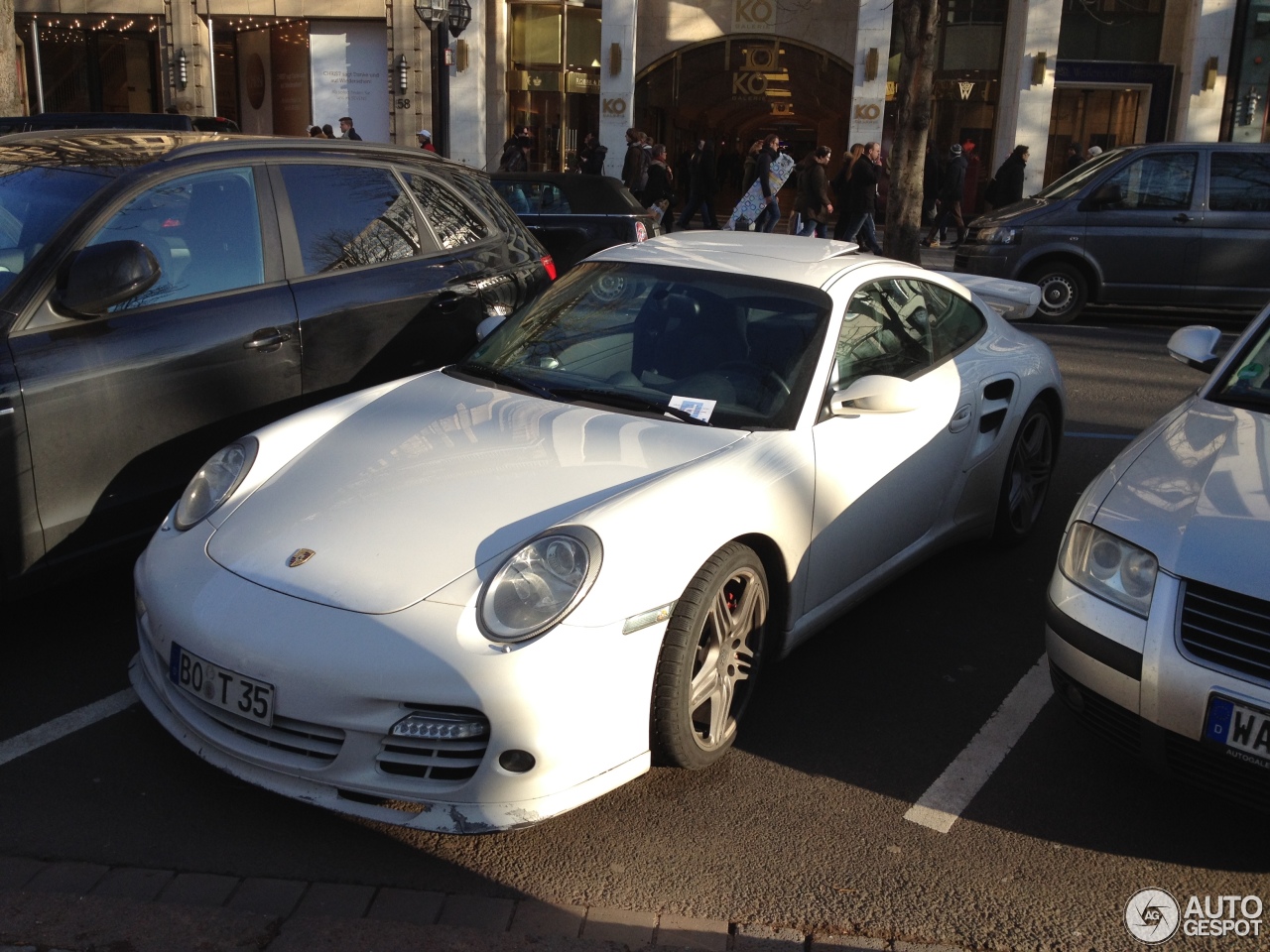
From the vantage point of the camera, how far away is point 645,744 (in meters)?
3.21

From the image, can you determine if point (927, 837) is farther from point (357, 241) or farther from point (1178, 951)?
point (357, 241)

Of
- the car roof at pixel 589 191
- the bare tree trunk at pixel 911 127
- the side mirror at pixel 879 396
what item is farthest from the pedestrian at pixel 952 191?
the side mirror at pixel 879 396

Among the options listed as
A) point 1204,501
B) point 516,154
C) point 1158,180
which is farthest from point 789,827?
point 516,154

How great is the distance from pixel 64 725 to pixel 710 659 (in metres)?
2.00

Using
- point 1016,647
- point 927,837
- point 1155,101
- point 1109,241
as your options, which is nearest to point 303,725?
point 927,837

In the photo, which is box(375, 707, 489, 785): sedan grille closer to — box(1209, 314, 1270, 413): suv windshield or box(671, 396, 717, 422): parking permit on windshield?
box(671, 396, 717, 422): parking permit on windshield

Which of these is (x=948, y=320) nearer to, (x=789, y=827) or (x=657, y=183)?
(x=789, y=827)

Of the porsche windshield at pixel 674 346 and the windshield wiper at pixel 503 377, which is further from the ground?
the porsche windshield at pixel 674 346

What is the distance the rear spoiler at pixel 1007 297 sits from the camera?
6.75 m

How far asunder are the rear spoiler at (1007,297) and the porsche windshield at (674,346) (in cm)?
270

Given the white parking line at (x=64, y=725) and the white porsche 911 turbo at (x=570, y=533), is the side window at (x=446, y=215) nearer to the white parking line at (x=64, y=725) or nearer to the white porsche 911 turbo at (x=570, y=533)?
the white porsche 911 turbo at (x=570, y=533)

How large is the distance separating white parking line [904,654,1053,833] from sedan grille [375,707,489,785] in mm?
1269

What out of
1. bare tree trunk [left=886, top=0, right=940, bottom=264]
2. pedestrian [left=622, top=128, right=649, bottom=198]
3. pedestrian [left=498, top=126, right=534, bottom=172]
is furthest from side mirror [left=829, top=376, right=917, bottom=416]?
pedestrian [left=498, top=126, right=534, bottom=172]

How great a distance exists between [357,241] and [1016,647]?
327 centimetres
